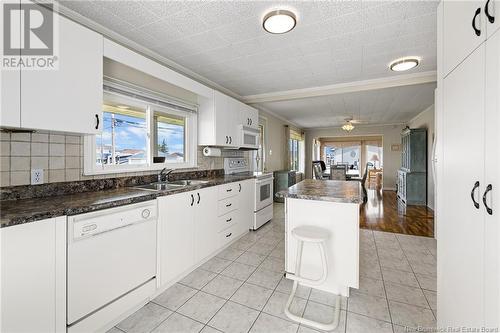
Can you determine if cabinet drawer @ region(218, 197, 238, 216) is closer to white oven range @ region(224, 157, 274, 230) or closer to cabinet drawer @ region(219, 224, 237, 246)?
A: cabinet drawer @ region(219, 224, 237, 246)

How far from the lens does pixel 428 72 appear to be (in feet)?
10.2

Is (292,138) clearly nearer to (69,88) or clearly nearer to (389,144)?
(389,144)

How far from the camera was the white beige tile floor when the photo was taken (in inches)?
61.8

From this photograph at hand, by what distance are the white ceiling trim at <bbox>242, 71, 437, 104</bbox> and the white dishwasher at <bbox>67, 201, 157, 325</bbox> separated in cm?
316

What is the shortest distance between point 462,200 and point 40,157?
8.90ft

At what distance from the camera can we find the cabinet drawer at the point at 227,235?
2.76 m

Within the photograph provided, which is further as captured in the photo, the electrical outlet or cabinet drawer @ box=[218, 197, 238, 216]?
cabinet drawer @ box=[218, 197, 238, 216]

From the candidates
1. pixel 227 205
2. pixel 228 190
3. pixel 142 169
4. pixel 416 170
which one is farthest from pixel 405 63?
pixel 416 170

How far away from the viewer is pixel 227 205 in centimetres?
285

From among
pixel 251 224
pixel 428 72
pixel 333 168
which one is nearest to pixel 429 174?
pixel 333 168

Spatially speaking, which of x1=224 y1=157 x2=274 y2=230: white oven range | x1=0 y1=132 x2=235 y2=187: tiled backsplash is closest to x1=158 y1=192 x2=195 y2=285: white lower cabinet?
x1=0 y1=132 x2=235 y2=187: tiled backsplash

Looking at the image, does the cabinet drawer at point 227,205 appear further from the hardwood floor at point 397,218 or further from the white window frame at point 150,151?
the hardwood floor at point 397,218

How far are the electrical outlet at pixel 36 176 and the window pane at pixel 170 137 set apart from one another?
1.19 meters

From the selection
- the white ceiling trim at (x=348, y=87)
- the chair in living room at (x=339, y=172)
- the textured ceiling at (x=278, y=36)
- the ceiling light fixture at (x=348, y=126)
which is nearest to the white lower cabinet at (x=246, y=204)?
the textured ceiling at (x=278, y=36)
